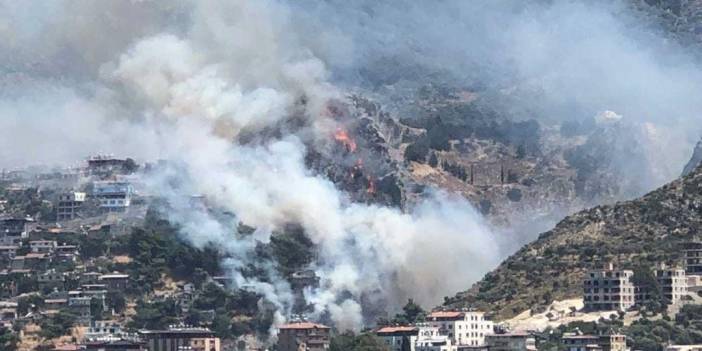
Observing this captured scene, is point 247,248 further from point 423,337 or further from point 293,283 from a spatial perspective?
point 423,337

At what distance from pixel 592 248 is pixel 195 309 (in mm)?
22004

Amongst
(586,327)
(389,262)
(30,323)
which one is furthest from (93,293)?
(586,327)

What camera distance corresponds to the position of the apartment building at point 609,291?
568 ft

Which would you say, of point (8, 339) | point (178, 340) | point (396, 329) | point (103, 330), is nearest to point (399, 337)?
point (396, 329)

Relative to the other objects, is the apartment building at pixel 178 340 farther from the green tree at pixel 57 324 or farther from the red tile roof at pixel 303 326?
the green tree at pixel 57 324

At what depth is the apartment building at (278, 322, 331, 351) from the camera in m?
181

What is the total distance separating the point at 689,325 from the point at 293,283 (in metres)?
32.4

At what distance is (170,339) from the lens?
17862 centimetres

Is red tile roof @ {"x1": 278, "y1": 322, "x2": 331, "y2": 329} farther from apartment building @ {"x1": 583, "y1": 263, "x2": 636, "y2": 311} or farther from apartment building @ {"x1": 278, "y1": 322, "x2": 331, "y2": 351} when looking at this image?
apartment building @ {"x1": 583, "y1": 263, "x2": 636, "y2": 311}

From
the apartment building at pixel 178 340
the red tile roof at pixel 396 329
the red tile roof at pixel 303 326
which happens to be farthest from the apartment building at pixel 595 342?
the apartment building at pixel 178 340

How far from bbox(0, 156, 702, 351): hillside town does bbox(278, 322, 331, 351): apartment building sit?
51mm

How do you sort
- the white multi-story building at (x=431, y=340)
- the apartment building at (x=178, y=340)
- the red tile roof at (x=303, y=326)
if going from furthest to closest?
the red tile roof at (x=303, y=326)
the apartment building at (x=178, y=340)
the white multi-story building at (x=431, y=340)

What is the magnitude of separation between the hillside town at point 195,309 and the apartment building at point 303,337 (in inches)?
2.0

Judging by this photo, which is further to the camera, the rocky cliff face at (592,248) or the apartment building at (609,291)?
the rocky cliff face at (592,248)
